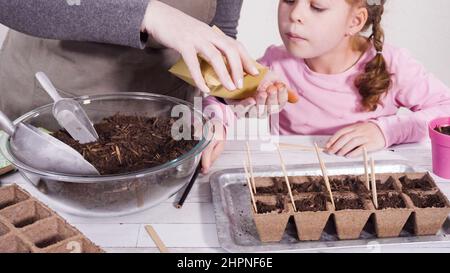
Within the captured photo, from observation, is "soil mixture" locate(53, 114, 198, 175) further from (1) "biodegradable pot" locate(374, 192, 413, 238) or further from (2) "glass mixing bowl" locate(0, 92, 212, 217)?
(1) "biodegradable pot" locate(374, 192, 413, 238)

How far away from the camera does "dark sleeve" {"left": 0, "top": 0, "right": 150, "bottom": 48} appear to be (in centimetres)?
110

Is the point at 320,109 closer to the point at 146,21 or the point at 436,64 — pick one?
the point at 146,21

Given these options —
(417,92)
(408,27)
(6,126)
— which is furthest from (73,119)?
(408,27)

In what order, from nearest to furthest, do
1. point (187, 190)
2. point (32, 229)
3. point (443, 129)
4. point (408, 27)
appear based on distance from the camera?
point (32, 229), point (187, 190), point (443, 129), point (408, 27)

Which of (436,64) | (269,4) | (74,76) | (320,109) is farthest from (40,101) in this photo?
(436,64)

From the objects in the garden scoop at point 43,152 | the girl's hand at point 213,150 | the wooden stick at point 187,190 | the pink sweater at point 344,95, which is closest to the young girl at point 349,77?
the pink sweater at point 344,95

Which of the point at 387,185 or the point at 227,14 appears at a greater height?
the point at 227,14

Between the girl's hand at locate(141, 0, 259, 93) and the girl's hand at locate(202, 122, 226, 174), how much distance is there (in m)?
0.20

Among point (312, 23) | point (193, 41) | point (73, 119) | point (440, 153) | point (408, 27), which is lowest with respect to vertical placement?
point (440, 153)

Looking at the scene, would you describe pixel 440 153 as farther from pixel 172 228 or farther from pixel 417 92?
pixel 172 228

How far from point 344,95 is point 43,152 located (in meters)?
1.02

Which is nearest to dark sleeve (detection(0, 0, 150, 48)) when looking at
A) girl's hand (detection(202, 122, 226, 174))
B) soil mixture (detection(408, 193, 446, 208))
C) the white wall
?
girl's hand (detection(202, 122, 226, 174))

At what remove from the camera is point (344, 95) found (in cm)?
173

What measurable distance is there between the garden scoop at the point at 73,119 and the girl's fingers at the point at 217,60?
28 centimetres
